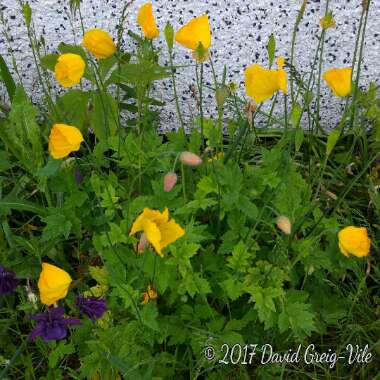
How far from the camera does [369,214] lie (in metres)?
1.85

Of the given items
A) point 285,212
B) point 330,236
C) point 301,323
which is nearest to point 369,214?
point 330,236

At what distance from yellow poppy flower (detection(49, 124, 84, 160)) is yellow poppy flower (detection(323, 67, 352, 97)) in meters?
0.58

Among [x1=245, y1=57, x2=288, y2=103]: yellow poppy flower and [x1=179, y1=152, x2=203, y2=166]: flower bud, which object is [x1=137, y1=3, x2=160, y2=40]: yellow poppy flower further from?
[x1=179, y1=152, x2=203, y2=166]: flower bud

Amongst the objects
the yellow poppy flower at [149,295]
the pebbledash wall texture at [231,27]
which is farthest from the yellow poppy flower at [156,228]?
the pebbledash wall texture at [231,27]

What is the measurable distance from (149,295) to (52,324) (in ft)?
0.73

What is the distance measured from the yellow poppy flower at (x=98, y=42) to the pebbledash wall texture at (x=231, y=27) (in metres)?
0.48

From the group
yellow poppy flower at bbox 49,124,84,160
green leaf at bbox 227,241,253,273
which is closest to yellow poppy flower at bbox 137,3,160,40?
yellow poppy flower at bbox 49,124,84,160

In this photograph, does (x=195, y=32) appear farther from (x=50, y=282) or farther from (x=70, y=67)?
(x=50, y=282)

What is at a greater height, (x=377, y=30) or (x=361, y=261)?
(x=377, y=30)

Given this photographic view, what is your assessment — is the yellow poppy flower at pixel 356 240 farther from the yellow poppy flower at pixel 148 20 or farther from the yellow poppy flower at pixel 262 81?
the yellow poppy flower at pixel 148 20

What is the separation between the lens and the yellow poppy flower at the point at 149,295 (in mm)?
1375

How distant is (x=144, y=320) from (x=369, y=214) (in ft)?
2.82

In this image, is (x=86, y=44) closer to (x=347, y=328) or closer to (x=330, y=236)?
(x=330, y=236)

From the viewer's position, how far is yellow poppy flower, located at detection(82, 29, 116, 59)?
4.54 ft
